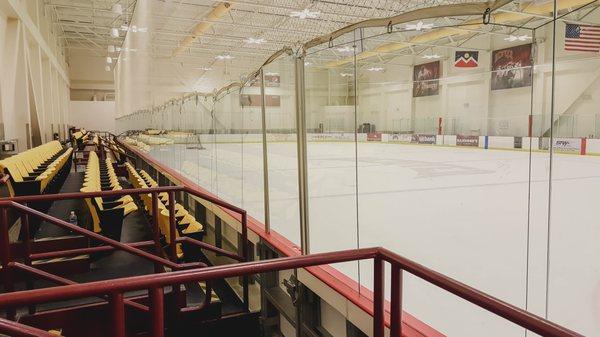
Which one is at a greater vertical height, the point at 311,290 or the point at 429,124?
the point at 429,124

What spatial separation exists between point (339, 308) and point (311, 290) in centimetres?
43

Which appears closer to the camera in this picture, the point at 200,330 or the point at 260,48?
the point at 200,330

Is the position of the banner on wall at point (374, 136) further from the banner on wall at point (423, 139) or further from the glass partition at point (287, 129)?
the glass partition at point (287, 129)

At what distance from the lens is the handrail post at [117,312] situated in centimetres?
124

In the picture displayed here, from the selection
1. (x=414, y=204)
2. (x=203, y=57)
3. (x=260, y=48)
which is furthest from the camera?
(x=203, y=57)

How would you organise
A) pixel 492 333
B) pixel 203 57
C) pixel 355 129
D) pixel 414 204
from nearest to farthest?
pixel 492 333 < pixel 355 129 < pixel 414 204 < pixel 203 57

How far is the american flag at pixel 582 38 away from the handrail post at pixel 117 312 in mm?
2721

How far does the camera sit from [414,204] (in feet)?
18.7

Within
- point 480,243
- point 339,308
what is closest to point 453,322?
point 339,308

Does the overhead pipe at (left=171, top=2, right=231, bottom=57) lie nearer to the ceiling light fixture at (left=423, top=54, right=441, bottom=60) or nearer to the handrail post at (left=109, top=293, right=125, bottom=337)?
the ceiling light fixture at (left=423, top=54, right=441, bottom=60)

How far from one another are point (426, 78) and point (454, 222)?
20140 millimetres

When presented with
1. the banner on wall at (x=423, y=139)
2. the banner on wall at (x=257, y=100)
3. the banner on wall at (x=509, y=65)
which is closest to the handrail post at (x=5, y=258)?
the banner on wall at (x=257, y=100)

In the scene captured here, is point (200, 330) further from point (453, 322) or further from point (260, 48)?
point (260, 48)

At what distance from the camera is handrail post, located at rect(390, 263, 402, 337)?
1.46 m
